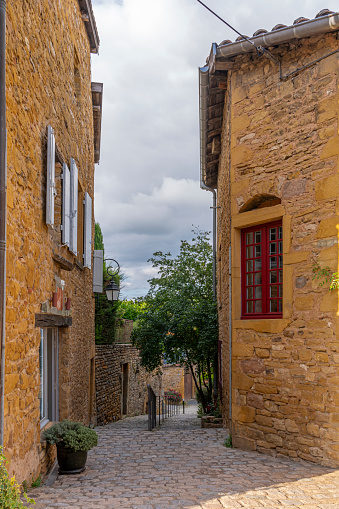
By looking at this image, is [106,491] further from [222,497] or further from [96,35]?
[96,35]

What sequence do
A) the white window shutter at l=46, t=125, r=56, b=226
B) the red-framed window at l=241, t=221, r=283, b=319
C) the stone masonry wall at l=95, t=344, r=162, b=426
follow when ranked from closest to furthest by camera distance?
the white window shutter at l=46, t=125, r=56, b=226 → the red-framed window at l=241, t=221, r=283, b=319 → the stone masonry wall at l=95, t=344, r=162, b=426

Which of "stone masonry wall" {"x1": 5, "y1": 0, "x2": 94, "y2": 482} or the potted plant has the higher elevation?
"stone masonry wall" {"x1": 5, "y1": 0, "x2": 94, "y2": 482}

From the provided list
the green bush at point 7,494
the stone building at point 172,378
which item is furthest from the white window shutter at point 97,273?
the stone building at point 172,378

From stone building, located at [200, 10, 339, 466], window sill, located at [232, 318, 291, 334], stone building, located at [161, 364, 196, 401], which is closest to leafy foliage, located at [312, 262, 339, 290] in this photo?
stone building, located at [200, 10, 339, 466]

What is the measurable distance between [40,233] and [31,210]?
1.58 ft

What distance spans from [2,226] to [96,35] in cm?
820

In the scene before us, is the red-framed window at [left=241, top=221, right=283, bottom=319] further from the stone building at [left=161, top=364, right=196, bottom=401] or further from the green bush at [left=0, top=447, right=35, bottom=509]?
the stone building at [left=161, top=364, right=196, bottom=401]

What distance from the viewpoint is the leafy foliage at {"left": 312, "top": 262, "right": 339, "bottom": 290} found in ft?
18.1

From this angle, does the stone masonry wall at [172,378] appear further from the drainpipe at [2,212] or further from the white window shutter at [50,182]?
the drainpipe at [2,212]

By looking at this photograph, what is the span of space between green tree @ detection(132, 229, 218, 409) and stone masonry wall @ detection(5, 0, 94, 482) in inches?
217

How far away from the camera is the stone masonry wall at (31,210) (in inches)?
157

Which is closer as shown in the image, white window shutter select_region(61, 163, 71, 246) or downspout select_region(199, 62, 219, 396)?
white window shutter select_region(61, 163, 71, 246)

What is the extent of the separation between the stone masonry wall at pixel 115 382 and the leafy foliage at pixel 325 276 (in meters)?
7.32

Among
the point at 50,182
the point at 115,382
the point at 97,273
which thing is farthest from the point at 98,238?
the point at 50,182
